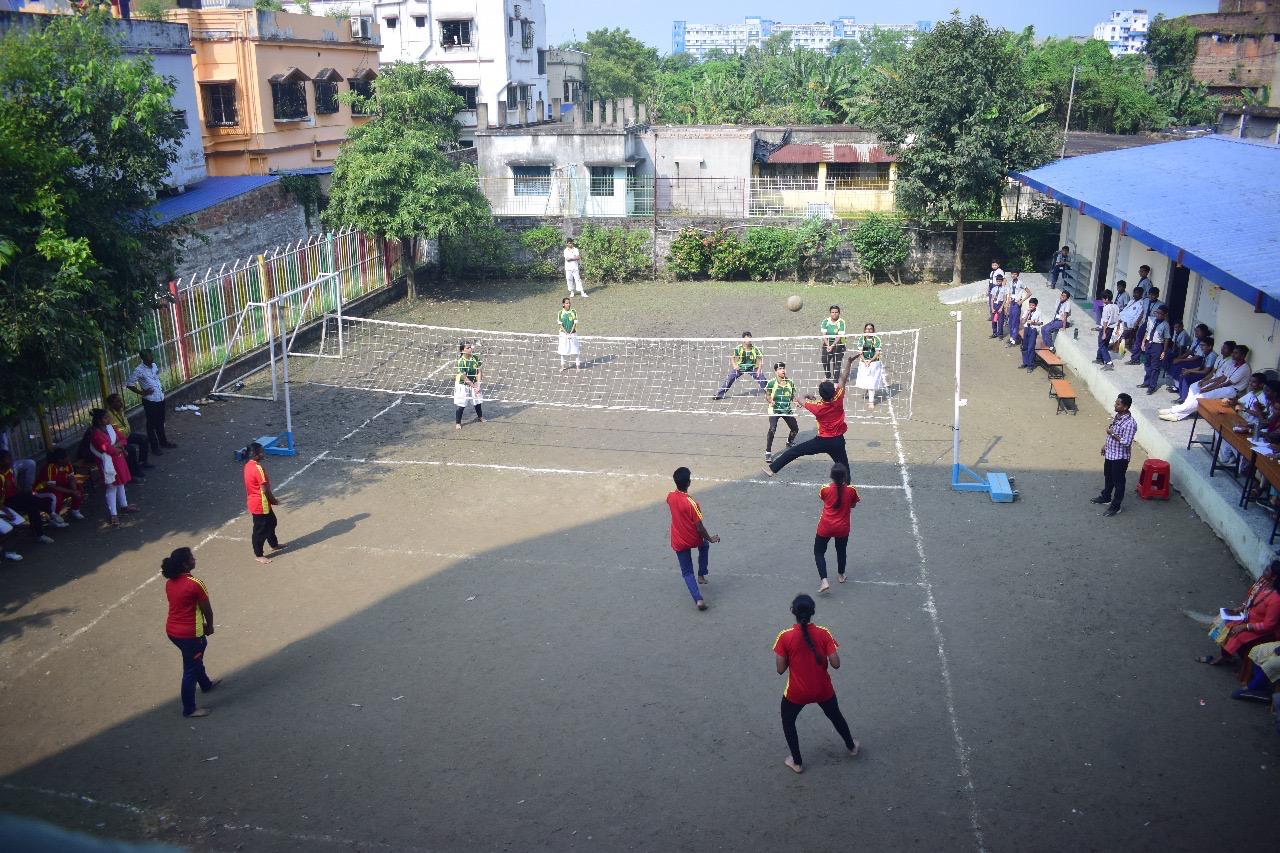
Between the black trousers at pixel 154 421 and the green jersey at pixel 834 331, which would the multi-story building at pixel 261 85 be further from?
the green jersey at pixel 834 331

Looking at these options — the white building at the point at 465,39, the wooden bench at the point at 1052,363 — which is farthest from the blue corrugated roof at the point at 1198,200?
the white building at the point at 465,39

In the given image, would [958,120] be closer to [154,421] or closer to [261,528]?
[154,421]

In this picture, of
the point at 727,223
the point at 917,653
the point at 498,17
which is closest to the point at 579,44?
the point at 498,17

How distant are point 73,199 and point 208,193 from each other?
12.9 meters

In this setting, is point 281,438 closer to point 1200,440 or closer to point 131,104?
point 131,104

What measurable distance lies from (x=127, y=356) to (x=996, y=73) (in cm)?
1875

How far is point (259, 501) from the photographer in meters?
10.3

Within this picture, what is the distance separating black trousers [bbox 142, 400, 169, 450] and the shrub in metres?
15.1

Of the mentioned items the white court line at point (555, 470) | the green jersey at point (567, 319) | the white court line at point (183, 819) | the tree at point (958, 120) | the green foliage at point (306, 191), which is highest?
the tree at point (958, 120)

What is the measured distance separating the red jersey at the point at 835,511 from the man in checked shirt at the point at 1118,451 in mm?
3826

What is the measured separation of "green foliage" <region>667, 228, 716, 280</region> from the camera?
25469 mm

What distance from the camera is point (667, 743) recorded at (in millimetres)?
7566

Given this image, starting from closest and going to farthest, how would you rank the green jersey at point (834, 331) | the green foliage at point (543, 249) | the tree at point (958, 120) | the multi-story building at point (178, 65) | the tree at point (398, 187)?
the green jersey at point (834, 331), the tree at point (398, 187), the tree at point (958, 120), the multi-story building at point (178, 65), the green foliage at point (543, 249)

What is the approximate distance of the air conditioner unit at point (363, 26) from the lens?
40.8 meters
